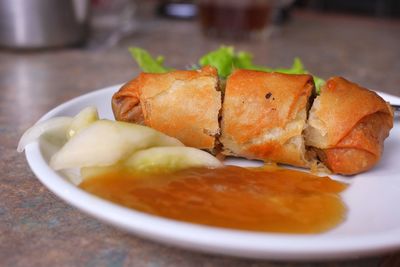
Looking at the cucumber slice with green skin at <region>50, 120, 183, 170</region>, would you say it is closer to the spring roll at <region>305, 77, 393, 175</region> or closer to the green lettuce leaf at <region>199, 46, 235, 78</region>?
the spring roll at <region>305, 77, 393, 175</region>

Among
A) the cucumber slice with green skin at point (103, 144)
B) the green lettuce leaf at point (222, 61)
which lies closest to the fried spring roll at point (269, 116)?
the cucumber slice with green skin at point (103, 144)

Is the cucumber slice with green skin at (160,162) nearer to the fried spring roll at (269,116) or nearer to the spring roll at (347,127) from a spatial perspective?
the fried spring roll at (269,116)

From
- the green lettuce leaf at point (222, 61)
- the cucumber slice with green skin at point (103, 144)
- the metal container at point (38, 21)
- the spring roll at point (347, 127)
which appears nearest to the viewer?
the cucumber slice with green skin at point (103, 144)

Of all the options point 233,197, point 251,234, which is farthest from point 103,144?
point 251,234

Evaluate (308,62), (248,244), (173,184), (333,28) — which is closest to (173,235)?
(248,244)

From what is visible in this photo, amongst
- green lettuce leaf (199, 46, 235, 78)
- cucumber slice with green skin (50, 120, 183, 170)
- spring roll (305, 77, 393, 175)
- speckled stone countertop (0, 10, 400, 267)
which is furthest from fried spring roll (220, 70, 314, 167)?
green lettuce leaf (199, 46, 235, 78)

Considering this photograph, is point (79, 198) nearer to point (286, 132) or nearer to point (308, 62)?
point (286, 132)
